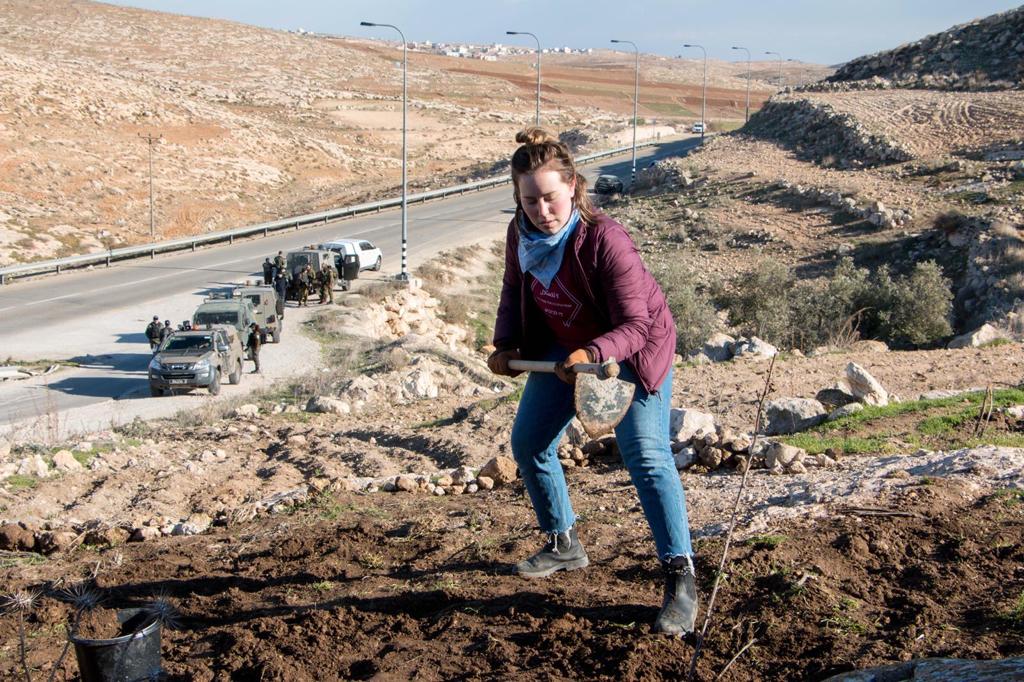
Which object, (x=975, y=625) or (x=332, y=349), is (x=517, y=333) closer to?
(x=975, y=625)

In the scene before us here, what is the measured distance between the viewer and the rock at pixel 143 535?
267 inches

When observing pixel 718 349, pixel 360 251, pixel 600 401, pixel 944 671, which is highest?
pixel 600 401

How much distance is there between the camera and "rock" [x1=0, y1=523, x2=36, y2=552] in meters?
6.62

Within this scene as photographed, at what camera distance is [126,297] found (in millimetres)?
28562

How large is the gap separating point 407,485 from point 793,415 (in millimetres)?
3961

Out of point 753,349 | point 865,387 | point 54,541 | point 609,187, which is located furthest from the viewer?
point 609,187

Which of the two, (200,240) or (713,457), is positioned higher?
(713,457)

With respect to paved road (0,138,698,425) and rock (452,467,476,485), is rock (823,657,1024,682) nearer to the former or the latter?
rock (452,467,476,485)

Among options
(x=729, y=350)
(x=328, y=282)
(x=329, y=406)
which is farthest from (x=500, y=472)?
(x=328, y=282)

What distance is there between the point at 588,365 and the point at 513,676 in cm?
125

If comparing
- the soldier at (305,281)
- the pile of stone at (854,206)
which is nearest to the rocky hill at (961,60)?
the pile of stone at (854,206)

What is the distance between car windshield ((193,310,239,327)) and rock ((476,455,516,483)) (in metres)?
15.1

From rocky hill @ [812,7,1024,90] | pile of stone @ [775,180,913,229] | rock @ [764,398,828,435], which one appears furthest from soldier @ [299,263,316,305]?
rocky hill @ [812,7,1024,90]

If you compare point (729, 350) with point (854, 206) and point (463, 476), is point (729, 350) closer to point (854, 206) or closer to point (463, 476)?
point (463, 476)
